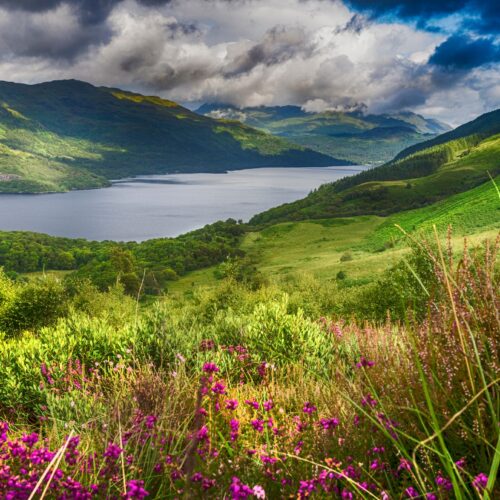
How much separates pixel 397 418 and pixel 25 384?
941cm

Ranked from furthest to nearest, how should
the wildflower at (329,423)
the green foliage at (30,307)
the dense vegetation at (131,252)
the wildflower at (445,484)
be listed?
the dense vegetation at (131,252) < the green foliage at (30,307) < the wildflower at (329,423) < the wildflower at (445,484)

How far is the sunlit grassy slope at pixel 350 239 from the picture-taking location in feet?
259

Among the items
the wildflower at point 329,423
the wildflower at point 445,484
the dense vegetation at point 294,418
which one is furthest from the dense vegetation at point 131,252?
the wildflower at point 445,484

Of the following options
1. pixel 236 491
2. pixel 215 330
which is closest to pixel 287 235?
pixel 215 330

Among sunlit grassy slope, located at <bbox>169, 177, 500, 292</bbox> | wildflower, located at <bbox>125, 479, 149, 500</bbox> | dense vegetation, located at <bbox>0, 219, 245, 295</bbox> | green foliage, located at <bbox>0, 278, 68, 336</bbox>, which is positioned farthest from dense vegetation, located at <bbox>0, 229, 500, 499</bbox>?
dense vegetation, located at <bbox>0, 219, 245, 295</bbox>

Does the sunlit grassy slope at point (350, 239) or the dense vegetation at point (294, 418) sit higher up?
the dense vegetation at point (294, 418)

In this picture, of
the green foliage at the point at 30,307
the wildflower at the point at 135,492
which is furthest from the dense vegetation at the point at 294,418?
the green foliage at the point at 30,307

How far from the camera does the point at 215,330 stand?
42.3 ft

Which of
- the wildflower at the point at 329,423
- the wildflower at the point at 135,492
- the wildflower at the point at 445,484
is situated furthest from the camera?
the wildflower at the point at 329,423

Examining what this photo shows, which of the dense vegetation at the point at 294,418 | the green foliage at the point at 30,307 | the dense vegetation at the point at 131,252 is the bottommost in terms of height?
the dense vegetation at the point at 131,252

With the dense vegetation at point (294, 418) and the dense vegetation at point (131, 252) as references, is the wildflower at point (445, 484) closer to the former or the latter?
the dense vegetation at point (294, 418)

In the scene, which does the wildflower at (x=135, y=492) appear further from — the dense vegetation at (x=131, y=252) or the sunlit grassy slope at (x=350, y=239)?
the dense vegetation at (x=131, y=252)

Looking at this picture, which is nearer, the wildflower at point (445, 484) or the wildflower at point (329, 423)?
the wildflower at point (445, 484)

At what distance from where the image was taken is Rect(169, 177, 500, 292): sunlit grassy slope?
259 ft
